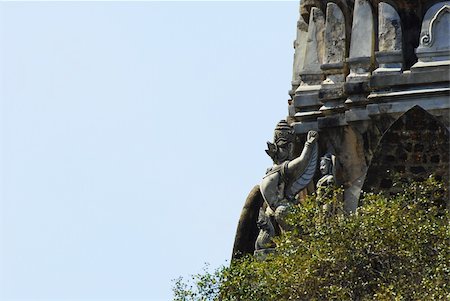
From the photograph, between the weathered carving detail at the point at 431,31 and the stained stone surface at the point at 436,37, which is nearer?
the stained stone surface at the point at 436,37

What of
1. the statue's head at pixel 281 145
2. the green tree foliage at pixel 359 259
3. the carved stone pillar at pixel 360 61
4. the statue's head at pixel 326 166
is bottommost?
the green tree foliage at pixel 359 259

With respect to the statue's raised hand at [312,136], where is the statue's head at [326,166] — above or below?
below

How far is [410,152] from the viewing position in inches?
1465

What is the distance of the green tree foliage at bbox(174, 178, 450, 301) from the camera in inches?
1265

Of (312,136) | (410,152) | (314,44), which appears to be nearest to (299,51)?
(314,44)

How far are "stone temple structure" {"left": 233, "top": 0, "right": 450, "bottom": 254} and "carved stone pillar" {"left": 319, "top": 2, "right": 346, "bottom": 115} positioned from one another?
0.05 feet

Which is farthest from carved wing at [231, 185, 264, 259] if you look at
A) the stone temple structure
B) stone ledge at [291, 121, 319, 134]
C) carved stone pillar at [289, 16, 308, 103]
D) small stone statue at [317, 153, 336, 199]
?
small stone statue at [317, 153, 336, 199]

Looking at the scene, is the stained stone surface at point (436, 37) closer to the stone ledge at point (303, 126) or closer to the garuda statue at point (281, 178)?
the garuda statue at point (281, 178)

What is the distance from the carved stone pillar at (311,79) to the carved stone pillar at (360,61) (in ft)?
2.90

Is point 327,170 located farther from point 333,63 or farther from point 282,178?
point 333,63

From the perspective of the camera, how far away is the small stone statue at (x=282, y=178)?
126ft

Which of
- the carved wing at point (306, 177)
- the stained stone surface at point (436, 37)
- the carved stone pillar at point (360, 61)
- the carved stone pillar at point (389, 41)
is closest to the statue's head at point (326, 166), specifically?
the carved wing at point (306, 177)

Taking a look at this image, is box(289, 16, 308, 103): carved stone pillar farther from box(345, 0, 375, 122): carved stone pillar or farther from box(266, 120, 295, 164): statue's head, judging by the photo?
box(266, 120, 295, 164): statue's head

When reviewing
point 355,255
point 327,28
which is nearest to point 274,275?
point 355,255
